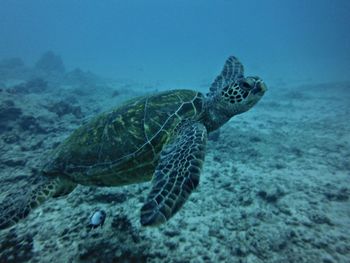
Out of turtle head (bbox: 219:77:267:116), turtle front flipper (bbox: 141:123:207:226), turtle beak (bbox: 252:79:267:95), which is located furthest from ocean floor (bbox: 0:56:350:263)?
turtle beak (bbox: 252:79:267:95)

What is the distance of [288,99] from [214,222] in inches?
636

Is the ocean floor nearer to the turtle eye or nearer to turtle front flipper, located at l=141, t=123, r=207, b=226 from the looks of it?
turtle front flipper, located at l=141, t=123, r=207, b=226

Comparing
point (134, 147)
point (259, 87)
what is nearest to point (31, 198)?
point (134, 147)

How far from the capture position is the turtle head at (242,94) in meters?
3.73

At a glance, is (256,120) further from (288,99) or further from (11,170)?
(11,170)

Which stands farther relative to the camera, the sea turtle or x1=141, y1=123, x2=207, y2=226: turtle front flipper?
the sea turtle

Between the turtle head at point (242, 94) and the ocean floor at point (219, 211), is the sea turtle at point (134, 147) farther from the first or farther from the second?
the ocean floor at point (219, 211)

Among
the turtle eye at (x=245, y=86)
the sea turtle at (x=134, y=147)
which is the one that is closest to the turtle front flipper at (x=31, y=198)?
the sea turtle at (x=134, y=147)

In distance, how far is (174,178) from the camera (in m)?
2.41

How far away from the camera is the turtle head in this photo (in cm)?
373

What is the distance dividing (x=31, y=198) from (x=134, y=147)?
1.73 m

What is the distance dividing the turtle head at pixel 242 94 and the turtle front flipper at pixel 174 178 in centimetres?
108

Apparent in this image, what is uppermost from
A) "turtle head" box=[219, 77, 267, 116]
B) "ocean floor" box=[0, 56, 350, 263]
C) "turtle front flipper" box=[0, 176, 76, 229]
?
"turtle head" box=[219, 77, 267, 116]

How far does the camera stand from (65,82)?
2459cm
